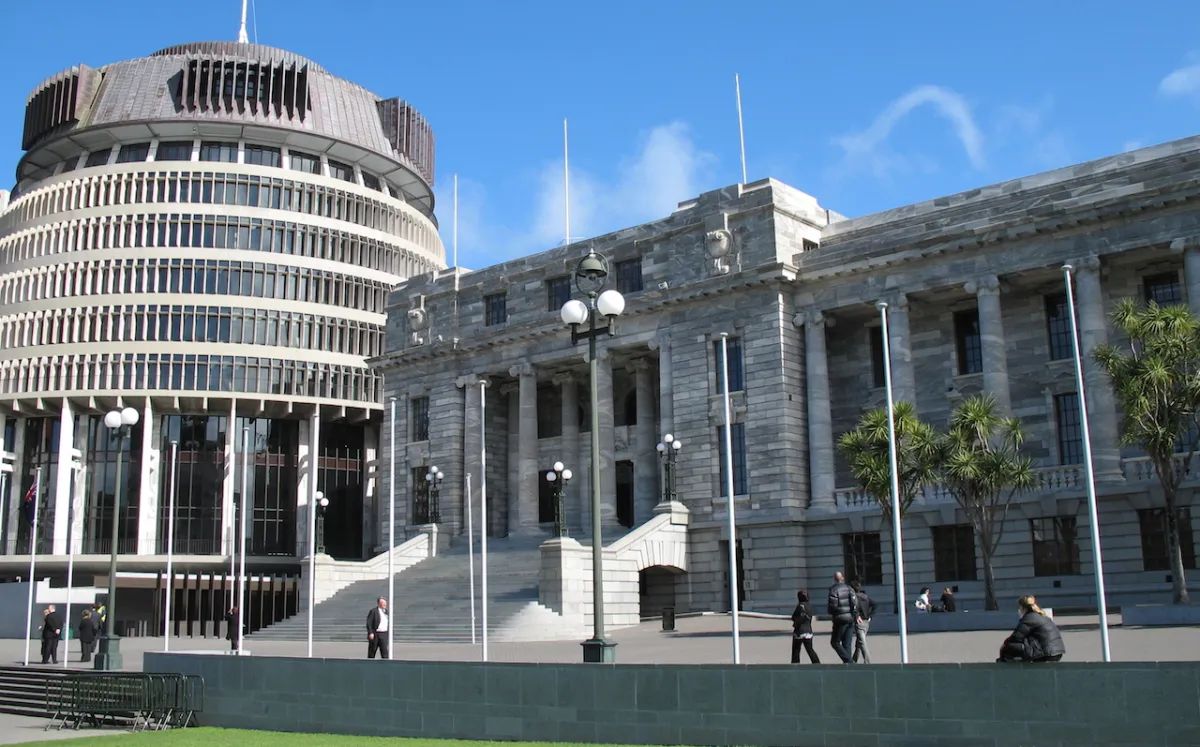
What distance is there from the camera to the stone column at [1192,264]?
129 ft

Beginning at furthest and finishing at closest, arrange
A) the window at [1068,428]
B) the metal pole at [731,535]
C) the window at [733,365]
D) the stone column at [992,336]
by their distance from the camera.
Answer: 1. the window at [733,365]
2. the stone column at [992,336]
3. the window at [1068,428]
4. the metal pole at [731,535]

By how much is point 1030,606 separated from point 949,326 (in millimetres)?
32584

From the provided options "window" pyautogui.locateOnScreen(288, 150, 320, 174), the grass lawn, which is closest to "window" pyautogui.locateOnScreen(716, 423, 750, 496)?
the grass lawn

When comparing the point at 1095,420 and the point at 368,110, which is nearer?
the point at 1095,420

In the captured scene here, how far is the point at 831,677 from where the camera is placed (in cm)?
1664

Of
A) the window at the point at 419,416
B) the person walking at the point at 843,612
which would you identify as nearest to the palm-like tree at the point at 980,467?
the person walking at the point at 843,612

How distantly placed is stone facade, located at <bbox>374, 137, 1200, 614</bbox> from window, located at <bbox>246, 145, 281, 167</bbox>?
2976 cm

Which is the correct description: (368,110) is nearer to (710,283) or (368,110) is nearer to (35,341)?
(35,341)

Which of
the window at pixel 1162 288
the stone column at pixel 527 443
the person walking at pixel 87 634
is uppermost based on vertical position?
the window at pixel 1162 288

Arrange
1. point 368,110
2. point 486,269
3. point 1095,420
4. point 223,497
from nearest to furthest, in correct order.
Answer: point 1095,420, point 486,269, point 223,497, point 368,110

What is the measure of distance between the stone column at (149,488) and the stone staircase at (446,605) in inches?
1079

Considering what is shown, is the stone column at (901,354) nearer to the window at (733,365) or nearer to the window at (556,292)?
the window at (733,365)

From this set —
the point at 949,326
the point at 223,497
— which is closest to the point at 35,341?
the point at 223,497

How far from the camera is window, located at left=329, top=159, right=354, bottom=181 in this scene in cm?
8406
